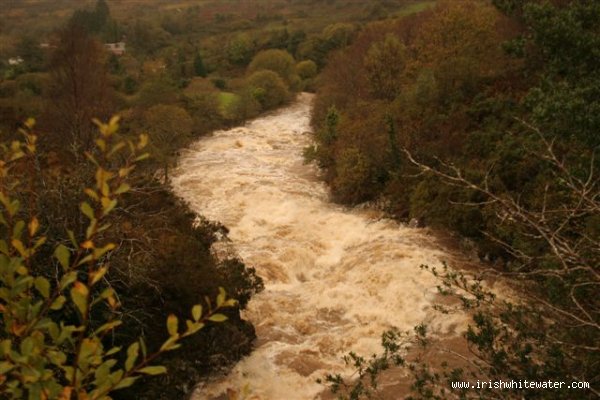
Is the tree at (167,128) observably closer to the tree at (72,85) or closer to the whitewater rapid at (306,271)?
the whitewater rapid at (306,271)

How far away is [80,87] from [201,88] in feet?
69.0

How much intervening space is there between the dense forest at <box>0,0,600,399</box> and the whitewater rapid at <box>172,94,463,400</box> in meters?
0.73

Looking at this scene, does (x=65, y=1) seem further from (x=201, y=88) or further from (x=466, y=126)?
(x=466, y=126)

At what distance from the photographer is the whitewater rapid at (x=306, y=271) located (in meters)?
11.0

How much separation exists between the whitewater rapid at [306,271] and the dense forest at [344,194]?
73 cm

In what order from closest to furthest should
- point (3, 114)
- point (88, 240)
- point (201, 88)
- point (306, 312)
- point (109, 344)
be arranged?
point (88, 240) → point (109, 344) → point (306, 312) → point (3, 114) → point (201, 88)

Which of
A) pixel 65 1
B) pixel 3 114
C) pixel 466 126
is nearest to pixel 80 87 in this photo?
pixel 3 114

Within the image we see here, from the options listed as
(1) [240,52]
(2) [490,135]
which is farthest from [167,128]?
(1) [240,52]

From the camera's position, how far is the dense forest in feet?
7.56

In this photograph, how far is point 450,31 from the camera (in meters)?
26.7

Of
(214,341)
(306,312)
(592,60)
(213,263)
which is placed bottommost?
(306,312)

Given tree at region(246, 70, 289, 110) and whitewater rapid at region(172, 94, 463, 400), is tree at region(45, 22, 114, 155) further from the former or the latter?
tree at region(246, 70, 289, 110)

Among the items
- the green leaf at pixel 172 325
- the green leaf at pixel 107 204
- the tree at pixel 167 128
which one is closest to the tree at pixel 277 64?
the tree at pixel 167 128

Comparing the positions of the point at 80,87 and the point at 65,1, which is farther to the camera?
the point at 65,1
